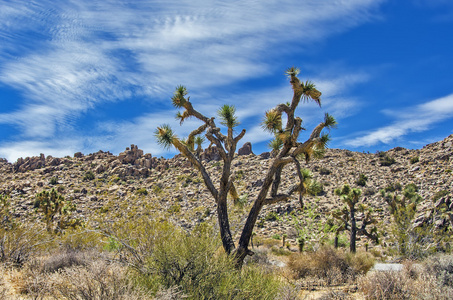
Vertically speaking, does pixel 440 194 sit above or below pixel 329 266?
above

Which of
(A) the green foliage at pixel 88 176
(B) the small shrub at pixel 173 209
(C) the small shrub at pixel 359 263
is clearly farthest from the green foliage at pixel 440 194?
(A) the green foliage at pixel 88 176

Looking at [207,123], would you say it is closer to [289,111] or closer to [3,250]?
[289,111]

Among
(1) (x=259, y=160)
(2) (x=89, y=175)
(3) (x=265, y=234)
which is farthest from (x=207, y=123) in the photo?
(2) (x=89, y=175)

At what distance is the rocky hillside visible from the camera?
36031 millimetres

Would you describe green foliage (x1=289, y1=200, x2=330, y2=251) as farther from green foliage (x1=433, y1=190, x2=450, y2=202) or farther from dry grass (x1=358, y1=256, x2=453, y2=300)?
green foliage (x1=433, y1=190, x2=450, y2=202)

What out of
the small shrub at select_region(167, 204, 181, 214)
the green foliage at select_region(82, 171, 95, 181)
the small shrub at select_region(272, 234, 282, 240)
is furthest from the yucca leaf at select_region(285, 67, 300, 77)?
the green foliage at select_region(82, 171, 95, 181)

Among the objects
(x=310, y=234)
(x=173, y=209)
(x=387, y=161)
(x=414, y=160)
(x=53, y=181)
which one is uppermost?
(x=387, y=161)

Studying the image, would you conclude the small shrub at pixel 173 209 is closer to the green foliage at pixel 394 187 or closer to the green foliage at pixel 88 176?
the green foliage at pixel 394 187

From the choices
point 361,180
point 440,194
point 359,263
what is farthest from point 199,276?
point 361,180

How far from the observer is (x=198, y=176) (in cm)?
3950

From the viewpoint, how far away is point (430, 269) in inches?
352

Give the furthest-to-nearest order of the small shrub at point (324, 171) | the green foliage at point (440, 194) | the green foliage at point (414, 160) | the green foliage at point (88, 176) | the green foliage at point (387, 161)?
the green foliage at point (88, 176), the green foliage at point (387, 161), the small shrub at point (324, 171), the green foliage at point (414, 160), the green foliage at point (440, 194)

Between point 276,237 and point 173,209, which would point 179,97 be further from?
point 276,237

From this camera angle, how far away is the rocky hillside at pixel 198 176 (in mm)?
36031
